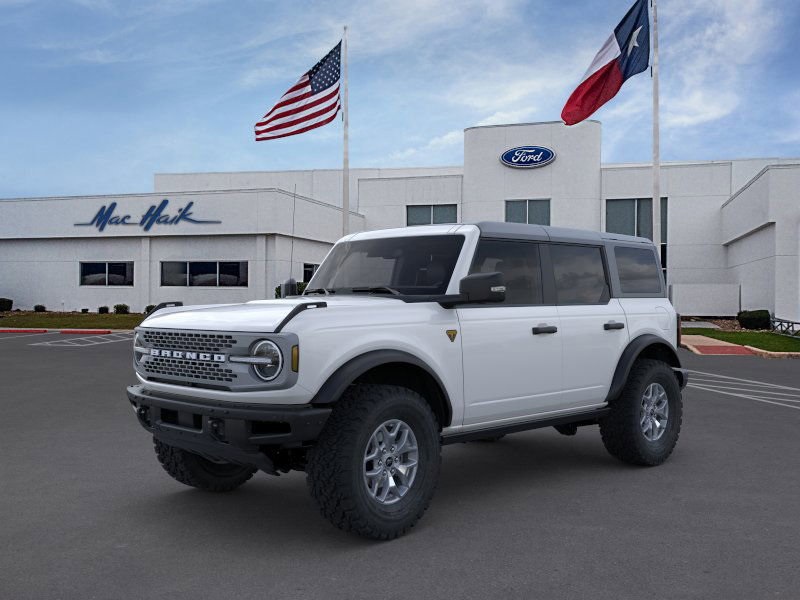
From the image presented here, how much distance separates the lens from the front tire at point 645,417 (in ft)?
22.2

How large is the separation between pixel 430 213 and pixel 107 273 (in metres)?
16.5

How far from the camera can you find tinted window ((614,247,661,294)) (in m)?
7.12

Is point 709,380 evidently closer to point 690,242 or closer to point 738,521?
point 738,521

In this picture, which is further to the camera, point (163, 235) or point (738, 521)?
point (163, 235)

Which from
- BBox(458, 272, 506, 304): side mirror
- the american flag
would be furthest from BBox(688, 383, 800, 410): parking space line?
the american flag

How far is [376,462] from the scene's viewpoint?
4879 mm

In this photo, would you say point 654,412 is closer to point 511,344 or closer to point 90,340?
point 511,344

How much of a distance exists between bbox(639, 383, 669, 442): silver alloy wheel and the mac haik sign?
2974 centimetres

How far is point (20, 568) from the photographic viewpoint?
4.36m

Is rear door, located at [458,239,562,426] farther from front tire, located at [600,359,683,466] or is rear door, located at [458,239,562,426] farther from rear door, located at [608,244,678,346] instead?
rear door, located at [608,244,678,346]

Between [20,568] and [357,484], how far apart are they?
194cm

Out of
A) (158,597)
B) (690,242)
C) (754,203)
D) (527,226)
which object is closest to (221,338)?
(158,597)

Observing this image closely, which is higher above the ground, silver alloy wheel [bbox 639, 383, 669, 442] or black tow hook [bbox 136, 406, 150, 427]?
black tow hook [bbox 136, 406, 150, 427]

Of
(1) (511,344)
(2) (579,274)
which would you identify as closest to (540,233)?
(2) (579,274)
